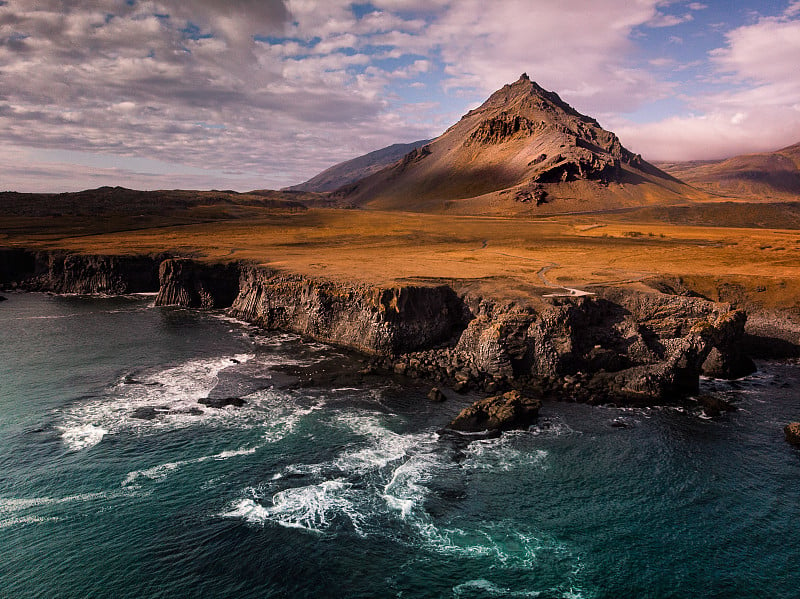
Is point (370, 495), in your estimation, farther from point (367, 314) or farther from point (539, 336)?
point (367, 314)

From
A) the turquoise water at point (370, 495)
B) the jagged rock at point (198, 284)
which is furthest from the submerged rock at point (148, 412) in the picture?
the jagged rock at point (198, 284)

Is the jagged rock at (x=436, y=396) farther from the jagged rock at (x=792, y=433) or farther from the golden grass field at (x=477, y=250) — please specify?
the jagged rock at (x=792, y=433)

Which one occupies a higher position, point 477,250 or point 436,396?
point 477,250

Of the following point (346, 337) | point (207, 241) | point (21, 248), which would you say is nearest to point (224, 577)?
point (346, 337)

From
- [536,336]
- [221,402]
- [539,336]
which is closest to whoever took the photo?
[221,402]

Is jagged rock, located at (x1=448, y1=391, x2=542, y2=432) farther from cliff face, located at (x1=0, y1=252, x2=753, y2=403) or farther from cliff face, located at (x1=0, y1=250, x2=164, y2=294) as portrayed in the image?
cliff face, located at (x1=0, y1=250, x2=164, y2=294)

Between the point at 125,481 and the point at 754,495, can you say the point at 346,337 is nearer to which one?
the point at 125,481

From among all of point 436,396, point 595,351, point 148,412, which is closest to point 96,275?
point 148,412

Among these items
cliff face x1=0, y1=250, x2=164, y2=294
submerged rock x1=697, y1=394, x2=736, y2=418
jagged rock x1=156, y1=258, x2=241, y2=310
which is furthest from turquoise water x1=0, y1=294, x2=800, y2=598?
cliff face x1=0, y1=250, x2=164, y2=294
